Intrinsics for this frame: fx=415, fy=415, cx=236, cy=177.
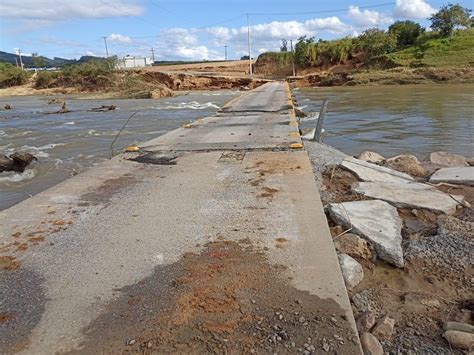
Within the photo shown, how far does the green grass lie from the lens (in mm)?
42344

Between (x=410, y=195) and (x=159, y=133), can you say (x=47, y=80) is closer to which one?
(x=159, y=133)

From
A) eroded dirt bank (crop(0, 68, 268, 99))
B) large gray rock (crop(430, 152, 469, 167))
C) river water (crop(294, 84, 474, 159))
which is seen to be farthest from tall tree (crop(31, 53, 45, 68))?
large gray rock (crop(430, 152, 469, 167))

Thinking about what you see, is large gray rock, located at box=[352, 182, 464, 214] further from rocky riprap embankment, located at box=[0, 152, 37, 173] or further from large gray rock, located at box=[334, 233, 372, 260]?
rocky riprap embankment, located at box=[0, 152, 37, 173]

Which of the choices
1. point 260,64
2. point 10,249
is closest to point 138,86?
point 260,64

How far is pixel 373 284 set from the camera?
3623mm

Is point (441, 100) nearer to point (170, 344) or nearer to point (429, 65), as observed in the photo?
point (429, 65)

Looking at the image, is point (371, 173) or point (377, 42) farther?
point (377, 42)

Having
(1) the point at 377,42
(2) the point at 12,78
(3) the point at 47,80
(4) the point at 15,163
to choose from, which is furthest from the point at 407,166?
(2) the point at 12,78

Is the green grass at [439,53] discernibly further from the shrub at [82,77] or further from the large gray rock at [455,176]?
the large gray rock at [455,176]

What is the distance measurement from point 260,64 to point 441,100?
148 feet

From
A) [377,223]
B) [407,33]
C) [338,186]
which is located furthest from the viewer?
[407,33]

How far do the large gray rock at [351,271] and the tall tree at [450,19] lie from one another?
177 ft

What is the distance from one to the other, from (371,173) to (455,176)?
1.30 meters

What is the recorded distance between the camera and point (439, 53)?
45250 millimetres
